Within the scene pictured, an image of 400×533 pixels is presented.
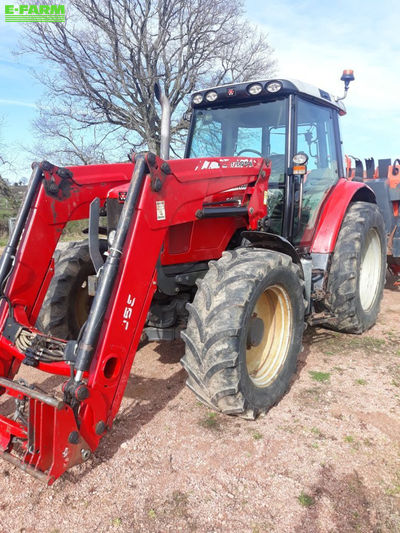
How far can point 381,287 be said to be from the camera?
518cm

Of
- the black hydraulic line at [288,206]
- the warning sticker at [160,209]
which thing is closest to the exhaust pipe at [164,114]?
the warning sticker at [160,209]

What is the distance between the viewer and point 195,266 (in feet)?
11.7

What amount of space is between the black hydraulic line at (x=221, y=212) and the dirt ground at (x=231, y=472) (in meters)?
1.38

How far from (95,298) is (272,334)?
61.8 inches

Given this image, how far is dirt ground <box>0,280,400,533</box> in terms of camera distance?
212cm

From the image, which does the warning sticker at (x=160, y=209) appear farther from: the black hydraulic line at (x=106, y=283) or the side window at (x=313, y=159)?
the side window at (x=313, y=159)

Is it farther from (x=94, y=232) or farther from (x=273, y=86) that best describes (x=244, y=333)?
(x=273, y=86)

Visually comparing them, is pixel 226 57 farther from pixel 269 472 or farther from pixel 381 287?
pixel 269 472

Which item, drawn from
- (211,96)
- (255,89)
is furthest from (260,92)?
(211,96)

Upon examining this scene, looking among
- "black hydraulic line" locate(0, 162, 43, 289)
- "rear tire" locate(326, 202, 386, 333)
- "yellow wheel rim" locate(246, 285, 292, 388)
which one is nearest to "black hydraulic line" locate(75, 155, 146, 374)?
"black hydraulic line" locate(0, 162, 43, 289)

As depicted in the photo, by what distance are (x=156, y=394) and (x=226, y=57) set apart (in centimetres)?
1650

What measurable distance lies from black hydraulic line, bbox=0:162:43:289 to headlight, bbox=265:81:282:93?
2120 millimetres

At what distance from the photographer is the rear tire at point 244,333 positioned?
269 centimetres

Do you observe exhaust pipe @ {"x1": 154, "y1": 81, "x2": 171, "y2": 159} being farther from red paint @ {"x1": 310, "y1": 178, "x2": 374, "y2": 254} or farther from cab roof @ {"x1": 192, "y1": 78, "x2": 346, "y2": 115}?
red paint @ {"x1": 310, "y1": 178, "x2": 374, "y2": 254}
